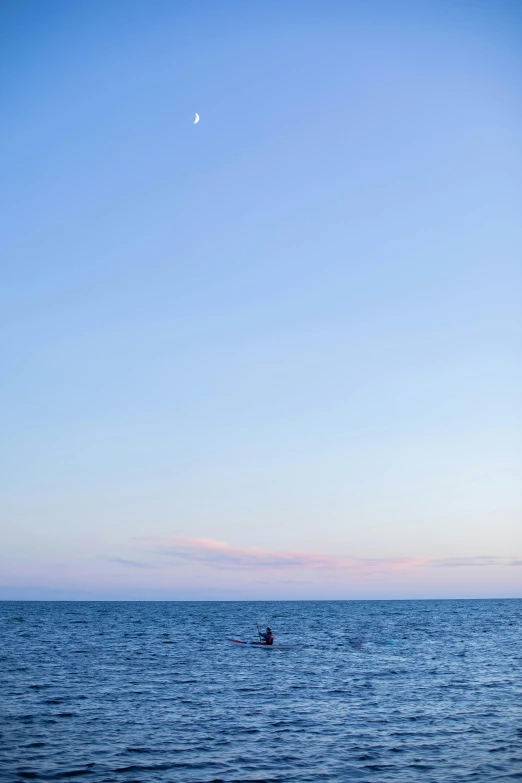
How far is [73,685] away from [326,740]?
17549 mm

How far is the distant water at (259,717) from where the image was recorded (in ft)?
69.9

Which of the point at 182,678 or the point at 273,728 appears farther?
the point at 182,678

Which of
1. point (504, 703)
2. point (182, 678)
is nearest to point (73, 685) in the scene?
point (182, 678)

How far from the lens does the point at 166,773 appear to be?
2078 cm

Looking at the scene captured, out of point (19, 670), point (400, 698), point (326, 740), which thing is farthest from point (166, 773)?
point (19, 670)

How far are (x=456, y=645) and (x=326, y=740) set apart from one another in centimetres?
4320

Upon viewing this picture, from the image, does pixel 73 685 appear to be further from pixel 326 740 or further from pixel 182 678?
pixel 326 740

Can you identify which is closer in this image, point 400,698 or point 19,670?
point 400,698

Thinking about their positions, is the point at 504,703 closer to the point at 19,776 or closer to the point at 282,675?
the point at 282,675

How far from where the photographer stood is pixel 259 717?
28625mm

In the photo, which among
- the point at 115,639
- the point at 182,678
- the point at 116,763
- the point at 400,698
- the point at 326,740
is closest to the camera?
the point at 116,763

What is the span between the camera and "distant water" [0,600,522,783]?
21297 mm

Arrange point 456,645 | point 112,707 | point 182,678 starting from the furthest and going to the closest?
point 456,645, point 182,678, point 112,707

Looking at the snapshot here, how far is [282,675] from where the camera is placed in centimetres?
4131
